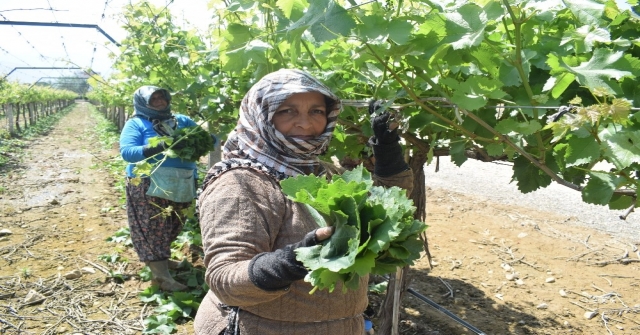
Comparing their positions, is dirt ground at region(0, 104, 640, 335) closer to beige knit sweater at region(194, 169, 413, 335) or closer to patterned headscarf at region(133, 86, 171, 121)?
patterned headscarf at region(133, 86, 171, 121)

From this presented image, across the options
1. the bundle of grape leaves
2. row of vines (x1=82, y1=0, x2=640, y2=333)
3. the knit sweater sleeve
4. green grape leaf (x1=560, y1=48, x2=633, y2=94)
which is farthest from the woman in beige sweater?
the bundle of grape leaves

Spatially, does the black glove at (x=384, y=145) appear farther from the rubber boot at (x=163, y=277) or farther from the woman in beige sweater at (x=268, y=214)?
the rubber boot at (x=163, y=277)

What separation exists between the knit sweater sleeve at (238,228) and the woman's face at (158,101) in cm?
267

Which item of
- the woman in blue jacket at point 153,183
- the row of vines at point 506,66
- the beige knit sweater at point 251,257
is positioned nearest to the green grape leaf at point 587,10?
the row of vines at point 506,66

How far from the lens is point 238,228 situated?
1442mm

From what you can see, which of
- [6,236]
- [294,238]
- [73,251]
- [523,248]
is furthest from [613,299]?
[6,236]

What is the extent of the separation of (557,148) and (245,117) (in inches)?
39.9

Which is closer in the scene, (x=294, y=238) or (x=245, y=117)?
(x=294, y=238)

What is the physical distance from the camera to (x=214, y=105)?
3234 millimetres

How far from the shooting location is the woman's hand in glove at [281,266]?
122 cm

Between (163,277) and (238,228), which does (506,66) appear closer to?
(238,228)

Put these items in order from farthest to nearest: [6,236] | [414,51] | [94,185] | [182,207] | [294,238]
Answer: [94,185] → [6,236] → [182,207] → [294,238] → [414,51]

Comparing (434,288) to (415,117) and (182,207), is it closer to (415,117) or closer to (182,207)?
(182,207)

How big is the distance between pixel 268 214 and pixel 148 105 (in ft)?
9.17
